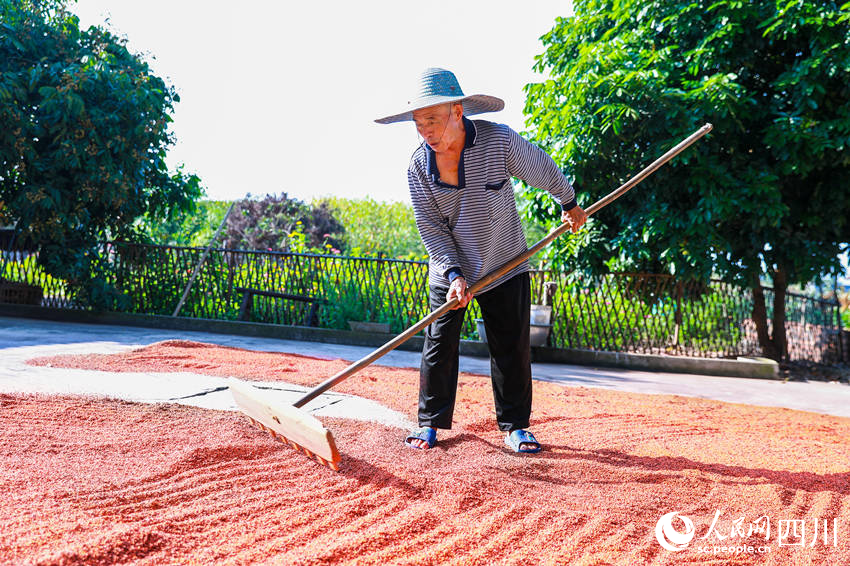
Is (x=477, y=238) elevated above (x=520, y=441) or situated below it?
above

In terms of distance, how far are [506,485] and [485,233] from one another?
1.16m

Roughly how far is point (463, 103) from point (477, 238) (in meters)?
0.65

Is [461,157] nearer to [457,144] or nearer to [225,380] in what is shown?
[457,144]

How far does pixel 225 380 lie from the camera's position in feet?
14.4

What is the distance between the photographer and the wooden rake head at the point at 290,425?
2439 mm

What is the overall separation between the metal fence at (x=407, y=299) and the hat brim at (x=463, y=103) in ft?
16.6

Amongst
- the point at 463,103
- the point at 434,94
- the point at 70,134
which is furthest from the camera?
the point at 70,134

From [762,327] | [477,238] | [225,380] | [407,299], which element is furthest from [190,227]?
[477,238]

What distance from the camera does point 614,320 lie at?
314 inches

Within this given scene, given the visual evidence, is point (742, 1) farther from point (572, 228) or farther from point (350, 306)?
point (350, 306)

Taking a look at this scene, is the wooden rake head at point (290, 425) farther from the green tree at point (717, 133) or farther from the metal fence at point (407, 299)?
the metal fence at point (407, 299)

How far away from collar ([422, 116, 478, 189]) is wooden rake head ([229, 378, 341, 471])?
1.22 metres

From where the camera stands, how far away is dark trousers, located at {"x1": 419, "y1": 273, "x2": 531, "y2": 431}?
310 centimetres

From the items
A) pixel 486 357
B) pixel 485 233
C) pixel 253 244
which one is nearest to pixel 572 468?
pixel 485 233
